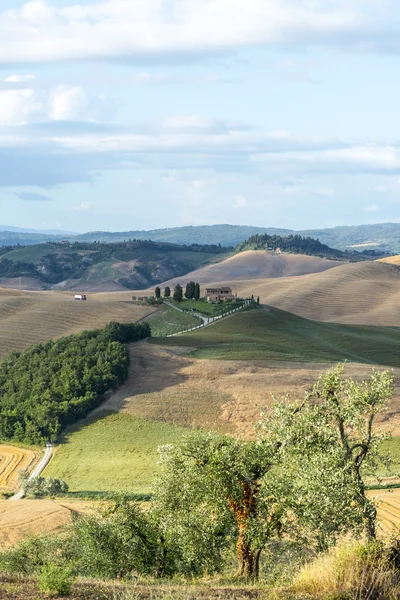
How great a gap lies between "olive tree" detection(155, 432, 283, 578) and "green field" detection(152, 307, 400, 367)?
65.9m

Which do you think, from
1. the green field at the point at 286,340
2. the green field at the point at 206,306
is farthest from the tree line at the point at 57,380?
the green field at the point at 206,306

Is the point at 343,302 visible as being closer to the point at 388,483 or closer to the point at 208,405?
the point at 208,405

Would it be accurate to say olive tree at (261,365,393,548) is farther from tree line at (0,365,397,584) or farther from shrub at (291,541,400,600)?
shrub at (291,541,400,600)

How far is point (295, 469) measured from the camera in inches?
1135

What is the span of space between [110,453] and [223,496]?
4669cm

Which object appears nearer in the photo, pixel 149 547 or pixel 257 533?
pixel 257 533

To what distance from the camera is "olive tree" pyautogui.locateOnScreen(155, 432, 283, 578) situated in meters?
30.0

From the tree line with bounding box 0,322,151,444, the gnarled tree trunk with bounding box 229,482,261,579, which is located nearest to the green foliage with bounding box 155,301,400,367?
the tree line with bounding box 0,322,151,444

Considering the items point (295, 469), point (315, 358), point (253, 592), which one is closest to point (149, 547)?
point (295, 469)

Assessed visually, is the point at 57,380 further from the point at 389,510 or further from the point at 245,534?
the point at 245,534

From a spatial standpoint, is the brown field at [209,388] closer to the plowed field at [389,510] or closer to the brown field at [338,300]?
the plowed field at [389,510]

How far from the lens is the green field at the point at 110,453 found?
215ft

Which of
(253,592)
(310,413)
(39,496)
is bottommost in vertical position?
(39,496)

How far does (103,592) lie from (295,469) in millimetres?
9765
